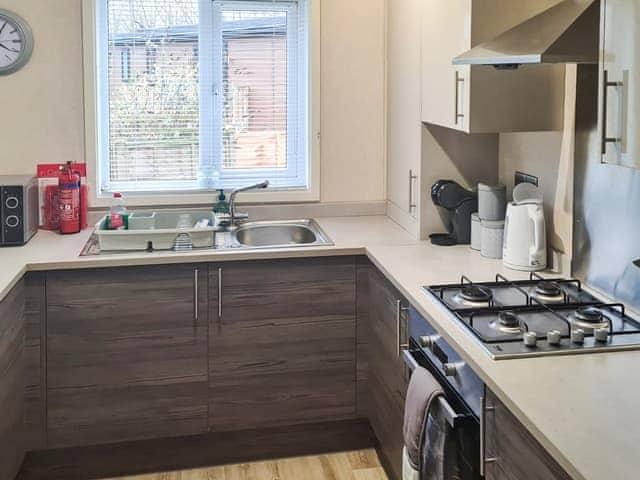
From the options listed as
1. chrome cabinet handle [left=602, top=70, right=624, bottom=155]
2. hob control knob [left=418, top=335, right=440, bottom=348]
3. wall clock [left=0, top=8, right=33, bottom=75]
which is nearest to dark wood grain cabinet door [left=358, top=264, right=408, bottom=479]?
hob control knob [left=418, top=335, right=440, bottom=348]

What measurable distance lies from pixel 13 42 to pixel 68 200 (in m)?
0.73

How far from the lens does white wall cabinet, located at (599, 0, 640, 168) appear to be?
1.67 m

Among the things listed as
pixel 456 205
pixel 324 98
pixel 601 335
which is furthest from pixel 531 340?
pixel 324 98

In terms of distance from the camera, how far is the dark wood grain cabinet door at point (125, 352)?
9.35 feet

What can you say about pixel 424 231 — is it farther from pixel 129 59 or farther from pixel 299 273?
pixel 129 59

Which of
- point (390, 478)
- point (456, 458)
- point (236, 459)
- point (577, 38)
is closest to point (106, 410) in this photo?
point (236, 459)

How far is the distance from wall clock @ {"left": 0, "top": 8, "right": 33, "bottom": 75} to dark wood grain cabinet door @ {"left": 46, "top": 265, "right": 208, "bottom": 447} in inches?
41.9

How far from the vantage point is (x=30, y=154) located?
333 cm

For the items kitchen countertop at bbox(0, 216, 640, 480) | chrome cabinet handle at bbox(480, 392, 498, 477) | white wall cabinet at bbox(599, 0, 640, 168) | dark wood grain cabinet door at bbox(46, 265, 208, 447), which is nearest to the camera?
kitchen countertop at bbox(0, 216, 640, 480)

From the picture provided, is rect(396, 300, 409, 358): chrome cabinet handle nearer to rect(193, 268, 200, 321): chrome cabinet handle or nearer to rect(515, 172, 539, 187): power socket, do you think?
rect(515, 172, 539, 187): power socket

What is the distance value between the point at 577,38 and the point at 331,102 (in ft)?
Result: 5.57

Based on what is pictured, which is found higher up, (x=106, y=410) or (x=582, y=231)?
(x=582, y=231)

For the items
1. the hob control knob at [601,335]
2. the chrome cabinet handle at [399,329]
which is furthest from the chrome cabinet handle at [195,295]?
the hob control knob at [601,335]

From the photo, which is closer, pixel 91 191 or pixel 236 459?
pixel 236 459
